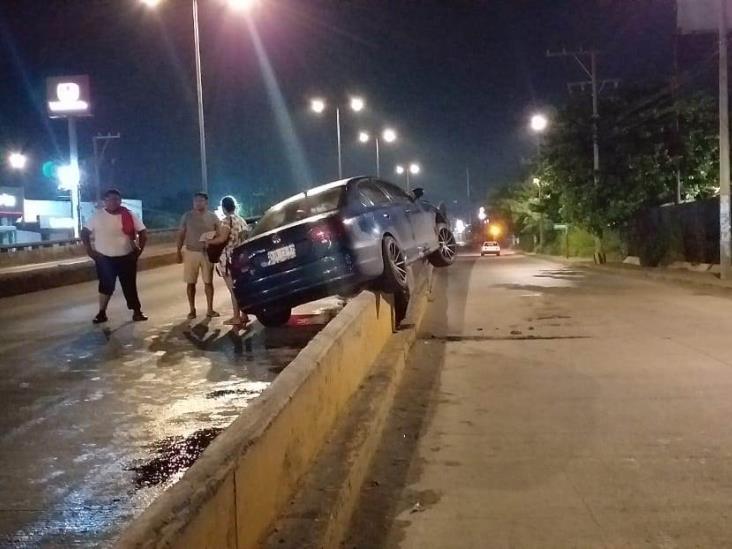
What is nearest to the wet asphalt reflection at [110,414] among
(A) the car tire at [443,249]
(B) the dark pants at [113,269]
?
(B) the dark pants at [113,269]

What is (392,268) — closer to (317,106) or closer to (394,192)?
(394,192)

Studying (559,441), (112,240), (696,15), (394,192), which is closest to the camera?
(559,441)

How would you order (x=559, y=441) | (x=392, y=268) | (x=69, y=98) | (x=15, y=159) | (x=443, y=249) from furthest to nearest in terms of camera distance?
(x=15, y=159) → (x=69, y=98) → (x=443, y=249) → (x=392, y=268) → (x=559, y=441)

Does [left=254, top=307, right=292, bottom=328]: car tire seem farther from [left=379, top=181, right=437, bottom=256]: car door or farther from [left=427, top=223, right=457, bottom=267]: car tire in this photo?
[left=427, top=223, right=457, bottom=267]: car tire

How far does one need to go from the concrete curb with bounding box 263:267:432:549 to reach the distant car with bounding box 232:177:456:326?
180 centimetres

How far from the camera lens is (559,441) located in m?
6.92

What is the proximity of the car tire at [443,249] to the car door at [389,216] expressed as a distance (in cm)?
213

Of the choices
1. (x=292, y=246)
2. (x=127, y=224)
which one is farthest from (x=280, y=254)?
(x=127, y=224)

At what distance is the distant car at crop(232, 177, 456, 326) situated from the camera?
10.2 m

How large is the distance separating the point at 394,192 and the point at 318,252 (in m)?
3.06

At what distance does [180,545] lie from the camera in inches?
123

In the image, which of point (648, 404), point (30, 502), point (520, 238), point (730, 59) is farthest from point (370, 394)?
point (520, 238)

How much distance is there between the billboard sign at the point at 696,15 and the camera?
92.8ft

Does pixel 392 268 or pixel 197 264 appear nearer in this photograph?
pixel 392 268
